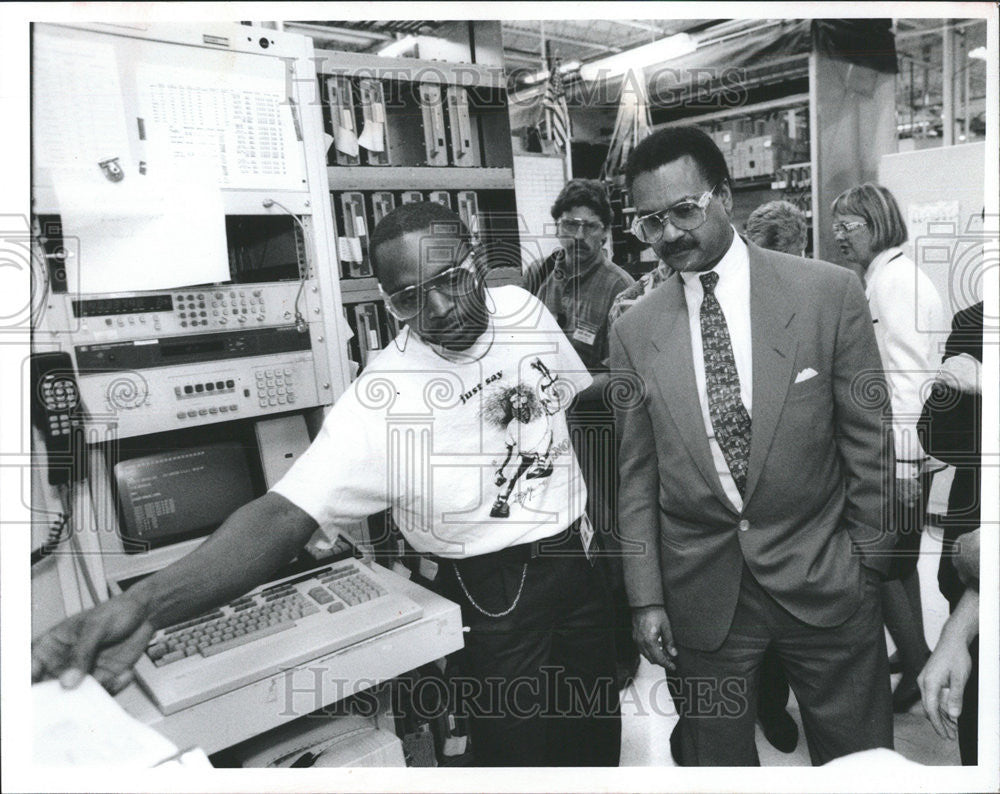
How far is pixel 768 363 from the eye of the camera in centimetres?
130

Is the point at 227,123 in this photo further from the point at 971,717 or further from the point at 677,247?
the point at 971,717

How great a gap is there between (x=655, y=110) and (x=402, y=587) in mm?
1454

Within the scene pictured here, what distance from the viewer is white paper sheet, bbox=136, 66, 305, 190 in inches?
53.6

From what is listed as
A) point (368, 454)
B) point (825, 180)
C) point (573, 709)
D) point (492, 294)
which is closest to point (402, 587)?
point (368, 454)

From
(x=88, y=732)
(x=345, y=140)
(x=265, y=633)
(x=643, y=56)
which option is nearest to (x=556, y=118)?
(x=643, y=56)

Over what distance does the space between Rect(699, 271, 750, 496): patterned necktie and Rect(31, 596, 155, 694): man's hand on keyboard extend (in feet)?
3.62

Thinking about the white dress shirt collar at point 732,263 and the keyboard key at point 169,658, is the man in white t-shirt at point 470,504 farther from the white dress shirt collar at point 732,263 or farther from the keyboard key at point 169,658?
the white dress shirt collar at point 732,263

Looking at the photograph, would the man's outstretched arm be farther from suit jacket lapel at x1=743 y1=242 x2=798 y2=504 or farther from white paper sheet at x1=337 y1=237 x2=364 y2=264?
suit jacket lapel at x1=743 y1=242 x2=798 y2=504

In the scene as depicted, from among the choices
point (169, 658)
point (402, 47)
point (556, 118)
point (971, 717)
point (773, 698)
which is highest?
point (402, 47)

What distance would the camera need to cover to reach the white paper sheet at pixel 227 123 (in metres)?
1.36

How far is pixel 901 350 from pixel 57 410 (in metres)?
1.75

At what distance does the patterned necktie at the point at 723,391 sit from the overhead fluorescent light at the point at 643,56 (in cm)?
98

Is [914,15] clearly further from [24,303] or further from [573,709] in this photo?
[24,303]

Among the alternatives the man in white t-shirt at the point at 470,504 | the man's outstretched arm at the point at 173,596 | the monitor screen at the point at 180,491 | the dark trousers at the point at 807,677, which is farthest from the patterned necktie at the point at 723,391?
the monitor screen at the point at 180,491
